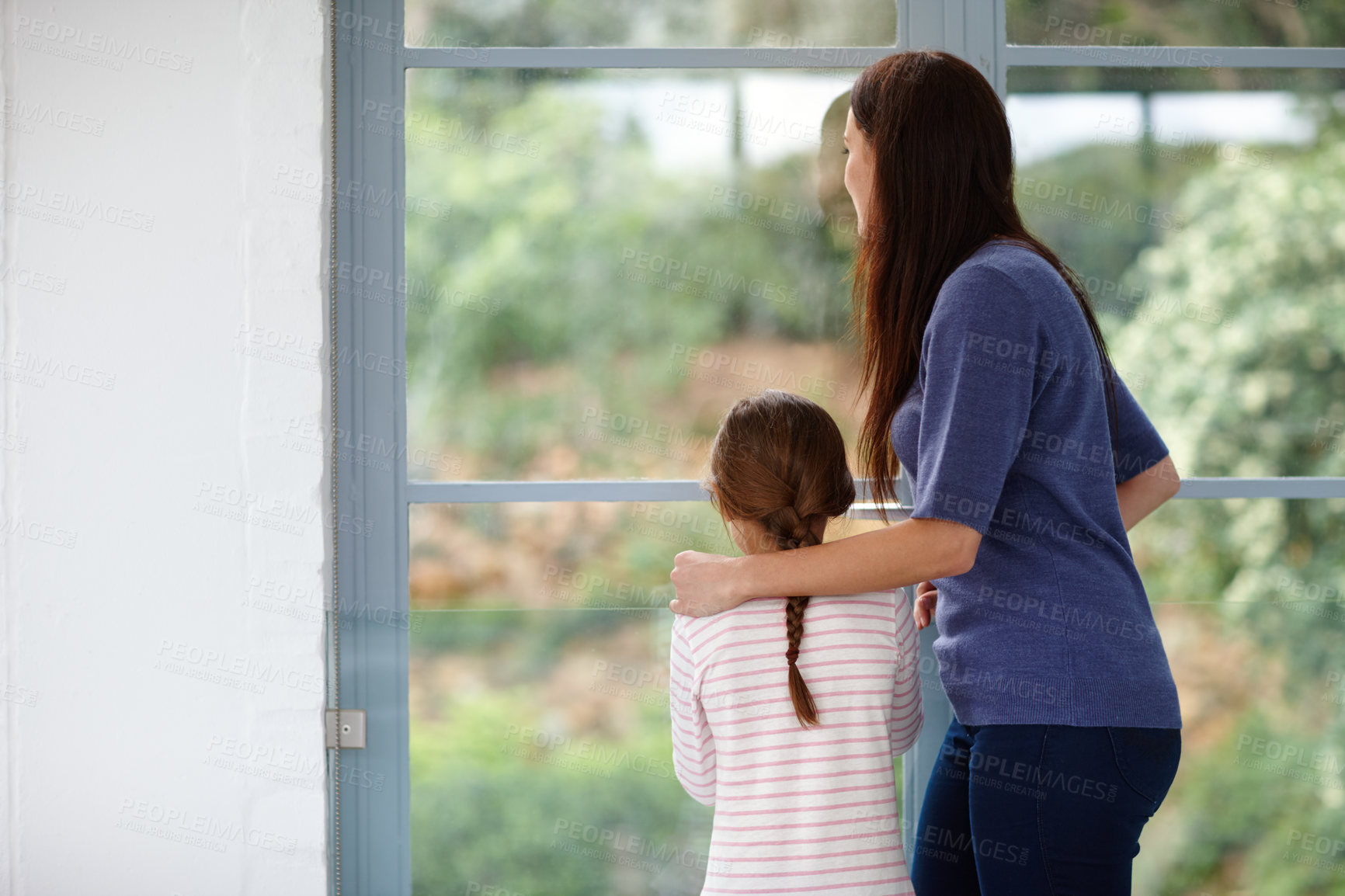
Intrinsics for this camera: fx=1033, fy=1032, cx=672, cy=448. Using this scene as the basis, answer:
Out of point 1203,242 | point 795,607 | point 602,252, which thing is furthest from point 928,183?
point 1203,242

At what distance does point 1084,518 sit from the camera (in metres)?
1.15

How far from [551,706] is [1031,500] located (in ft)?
2.98

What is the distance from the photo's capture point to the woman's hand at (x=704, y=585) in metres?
1.25

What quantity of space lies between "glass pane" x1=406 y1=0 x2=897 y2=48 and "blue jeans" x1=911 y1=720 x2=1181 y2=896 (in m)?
1.15

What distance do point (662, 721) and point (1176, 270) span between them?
1.15m

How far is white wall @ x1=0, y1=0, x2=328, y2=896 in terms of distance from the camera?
5.13 feet

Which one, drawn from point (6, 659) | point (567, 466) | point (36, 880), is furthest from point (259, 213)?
point (36, 880)

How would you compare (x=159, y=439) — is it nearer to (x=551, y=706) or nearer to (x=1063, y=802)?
(x=551, y=706)

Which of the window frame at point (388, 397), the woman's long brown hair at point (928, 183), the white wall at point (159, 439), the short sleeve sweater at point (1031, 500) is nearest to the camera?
the short sleeve sweater at point (1031, 500)

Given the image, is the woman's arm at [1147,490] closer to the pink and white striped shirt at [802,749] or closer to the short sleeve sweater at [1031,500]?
the short sleeve sweater at [1031,500]

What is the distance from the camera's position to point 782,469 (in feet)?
4.26

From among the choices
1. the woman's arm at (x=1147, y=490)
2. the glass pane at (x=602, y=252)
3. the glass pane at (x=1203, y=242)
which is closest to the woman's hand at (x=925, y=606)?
the woman's arm at (x=1147, y=490)

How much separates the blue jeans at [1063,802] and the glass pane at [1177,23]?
117cm

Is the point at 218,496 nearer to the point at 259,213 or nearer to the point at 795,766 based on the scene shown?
the point at 259,213
